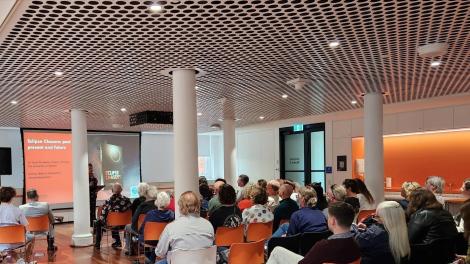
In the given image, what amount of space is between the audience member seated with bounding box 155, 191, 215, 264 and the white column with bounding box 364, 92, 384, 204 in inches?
198

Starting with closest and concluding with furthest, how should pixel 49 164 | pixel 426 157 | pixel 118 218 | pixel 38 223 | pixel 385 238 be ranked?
pixel 385 238
pixel 38 223
pixel 118 218
pixel 426 157
pixel 49 164

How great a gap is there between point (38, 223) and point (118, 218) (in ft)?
4.31

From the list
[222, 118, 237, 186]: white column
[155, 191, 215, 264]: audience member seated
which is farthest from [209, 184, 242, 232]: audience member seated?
[222, 118, 237, 186]: white column

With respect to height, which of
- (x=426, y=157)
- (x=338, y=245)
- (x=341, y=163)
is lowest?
(x=338, y=245)

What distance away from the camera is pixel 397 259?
3.59 metres

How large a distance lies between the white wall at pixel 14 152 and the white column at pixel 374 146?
9946 millimetres

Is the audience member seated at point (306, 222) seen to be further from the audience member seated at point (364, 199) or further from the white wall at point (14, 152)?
the white wall at point (14, 152)

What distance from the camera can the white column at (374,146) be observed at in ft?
27.5

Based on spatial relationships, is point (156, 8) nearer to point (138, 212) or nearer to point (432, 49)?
point (432, 49)

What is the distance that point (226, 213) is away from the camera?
5.44 metres

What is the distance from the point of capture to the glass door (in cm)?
1337

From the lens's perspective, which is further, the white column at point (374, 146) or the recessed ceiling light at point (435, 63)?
the white column at point (374, 146)

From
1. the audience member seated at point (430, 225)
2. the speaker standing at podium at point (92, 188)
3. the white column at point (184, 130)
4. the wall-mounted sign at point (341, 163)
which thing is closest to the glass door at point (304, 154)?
the wall-mounted sign at point (341, 163)

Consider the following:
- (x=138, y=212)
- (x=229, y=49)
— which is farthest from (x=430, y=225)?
(x=138, y=212)
